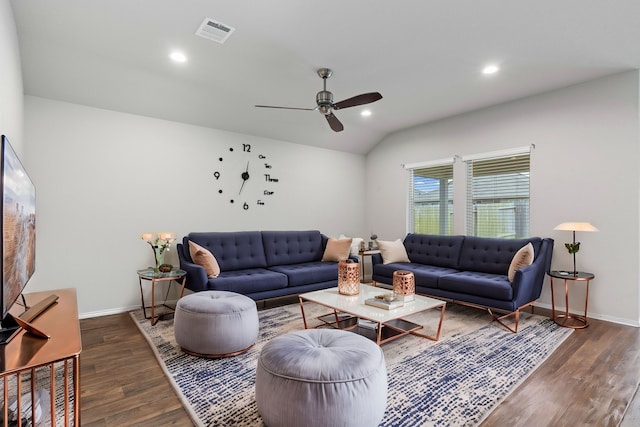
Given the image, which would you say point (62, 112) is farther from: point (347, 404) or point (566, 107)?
point (566, 107)

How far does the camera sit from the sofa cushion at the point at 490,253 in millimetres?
4160

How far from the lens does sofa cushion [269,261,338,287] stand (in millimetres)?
4359

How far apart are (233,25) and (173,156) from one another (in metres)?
2.30

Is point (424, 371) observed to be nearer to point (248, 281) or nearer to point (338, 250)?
point (248, 281)

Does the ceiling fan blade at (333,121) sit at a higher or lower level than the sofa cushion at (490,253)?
higher

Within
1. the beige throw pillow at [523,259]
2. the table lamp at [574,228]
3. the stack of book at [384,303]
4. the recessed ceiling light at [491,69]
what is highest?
the recessed ceiling light at [491,69]

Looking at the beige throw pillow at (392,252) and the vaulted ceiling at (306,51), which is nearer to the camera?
the vaulted ceiling at (306,51)

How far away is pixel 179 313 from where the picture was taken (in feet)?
9.35

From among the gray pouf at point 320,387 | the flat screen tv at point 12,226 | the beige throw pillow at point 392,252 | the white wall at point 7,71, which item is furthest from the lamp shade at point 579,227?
the white wall at point 7,71

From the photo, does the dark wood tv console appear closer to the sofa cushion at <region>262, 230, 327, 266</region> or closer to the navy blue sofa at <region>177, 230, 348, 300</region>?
the navy blue sofa at <region>177, 230, 348, 300</region>

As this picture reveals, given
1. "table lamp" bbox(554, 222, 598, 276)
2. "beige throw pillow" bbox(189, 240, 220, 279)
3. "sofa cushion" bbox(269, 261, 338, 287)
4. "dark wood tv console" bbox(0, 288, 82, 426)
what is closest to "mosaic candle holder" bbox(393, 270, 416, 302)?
"sofa cushion" bbox(269, 261, 338, 287)

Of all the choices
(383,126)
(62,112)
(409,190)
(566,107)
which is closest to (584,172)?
(566,107)

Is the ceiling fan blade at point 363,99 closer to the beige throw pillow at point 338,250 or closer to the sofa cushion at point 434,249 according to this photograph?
the beige throw pillow at point 338,250

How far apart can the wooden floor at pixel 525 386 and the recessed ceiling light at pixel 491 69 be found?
9.10ft
